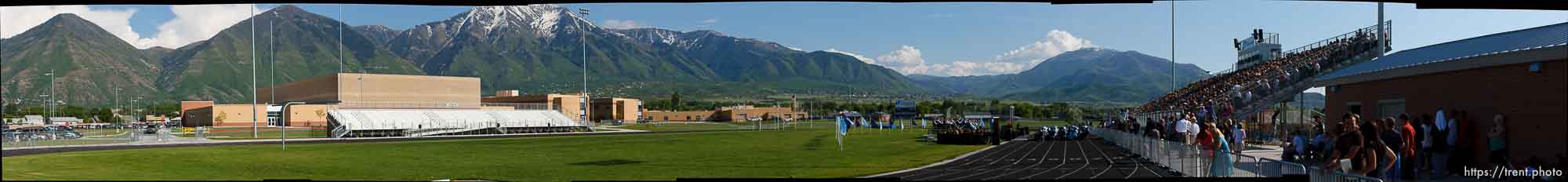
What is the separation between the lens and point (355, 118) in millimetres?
78500

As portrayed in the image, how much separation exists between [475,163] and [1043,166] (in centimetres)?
1630

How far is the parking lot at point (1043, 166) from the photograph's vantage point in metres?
19.6

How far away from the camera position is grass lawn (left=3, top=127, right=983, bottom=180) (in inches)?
916

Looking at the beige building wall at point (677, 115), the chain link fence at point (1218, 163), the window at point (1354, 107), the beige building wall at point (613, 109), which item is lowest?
the beige building wall at point (677, 115)

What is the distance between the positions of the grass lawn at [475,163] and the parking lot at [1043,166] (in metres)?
1.35

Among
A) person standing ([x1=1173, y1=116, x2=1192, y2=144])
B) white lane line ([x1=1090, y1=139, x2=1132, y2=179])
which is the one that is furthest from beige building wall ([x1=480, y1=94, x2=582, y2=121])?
person standing ([x1=1173, y1=116, x2=1192, y2=144])

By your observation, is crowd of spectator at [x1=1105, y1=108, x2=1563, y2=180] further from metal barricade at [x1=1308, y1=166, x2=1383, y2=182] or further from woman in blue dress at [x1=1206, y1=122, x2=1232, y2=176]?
metal barricade at [x1=1308, y1=166, x2=1383, y2=182]

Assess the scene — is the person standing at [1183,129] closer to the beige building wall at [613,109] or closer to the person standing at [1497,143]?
the person standing at [1497,143]

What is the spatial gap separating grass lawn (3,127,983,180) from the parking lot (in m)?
1.35

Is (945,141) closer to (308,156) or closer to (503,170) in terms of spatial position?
(503,170)

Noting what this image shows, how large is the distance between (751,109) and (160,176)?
503 ft

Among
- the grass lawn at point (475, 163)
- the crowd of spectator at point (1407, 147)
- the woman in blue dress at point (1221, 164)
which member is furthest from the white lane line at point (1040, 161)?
the crowd of spectator at point (1407, 147)

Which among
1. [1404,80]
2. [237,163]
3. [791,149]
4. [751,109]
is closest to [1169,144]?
[1404,80]

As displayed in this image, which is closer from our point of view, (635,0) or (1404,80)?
(635,0)
